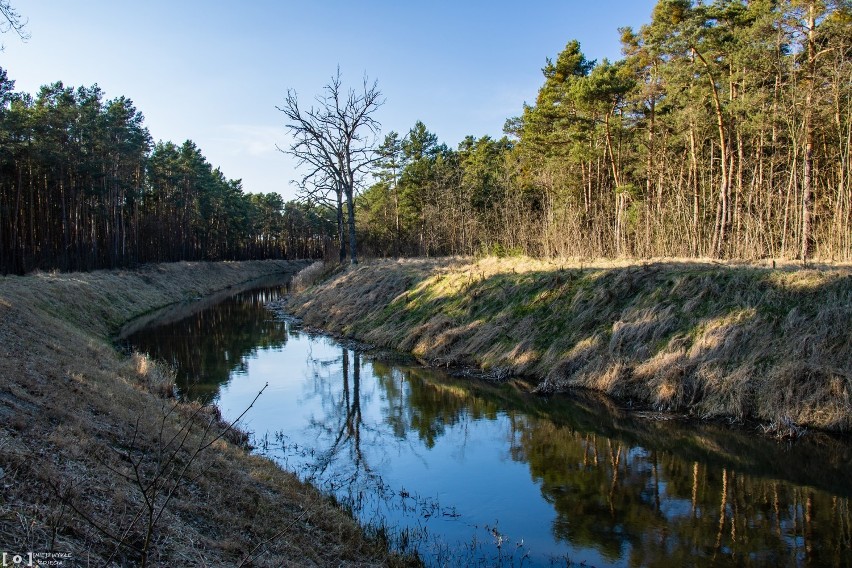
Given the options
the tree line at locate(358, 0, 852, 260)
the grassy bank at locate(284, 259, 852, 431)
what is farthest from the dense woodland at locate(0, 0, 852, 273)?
the grassy bank at locate(284, 259, 852, 431)

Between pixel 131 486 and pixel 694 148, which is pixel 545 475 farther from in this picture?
pixel 694 148

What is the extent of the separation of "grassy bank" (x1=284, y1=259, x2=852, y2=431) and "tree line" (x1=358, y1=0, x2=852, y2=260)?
3.47 metres

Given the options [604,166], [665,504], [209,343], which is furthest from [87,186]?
[665,504]

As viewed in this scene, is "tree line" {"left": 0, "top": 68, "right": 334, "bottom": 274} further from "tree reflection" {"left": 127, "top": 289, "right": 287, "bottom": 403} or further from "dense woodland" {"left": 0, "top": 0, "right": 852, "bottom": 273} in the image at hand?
"tree reflection" {"left": 127, "top": 289, "right": 287, "bottom": 403}

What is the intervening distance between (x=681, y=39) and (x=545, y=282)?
13052 millimetres

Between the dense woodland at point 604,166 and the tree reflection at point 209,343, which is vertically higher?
the dense woodland at point 604,166

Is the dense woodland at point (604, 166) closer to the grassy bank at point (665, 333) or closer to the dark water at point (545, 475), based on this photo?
the grassy bank at point (665, 333)

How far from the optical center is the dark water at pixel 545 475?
5.79 meters

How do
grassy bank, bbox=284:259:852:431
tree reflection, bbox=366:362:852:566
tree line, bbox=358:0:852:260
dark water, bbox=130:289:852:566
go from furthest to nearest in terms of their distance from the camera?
tree line, bbox=358:0:852:260 < grassy bank, bbox=284:259:852:431 < dark water, bbox=130:289:852:566 < tree reflection, bbox=366:362:852:566

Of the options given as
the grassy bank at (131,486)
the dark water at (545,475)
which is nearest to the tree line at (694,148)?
the dark water at (545,475)

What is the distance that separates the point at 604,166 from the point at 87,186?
33.5m

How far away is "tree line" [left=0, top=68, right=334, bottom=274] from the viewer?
30859mm

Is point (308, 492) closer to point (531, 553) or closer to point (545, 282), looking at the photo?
point (531, 553)

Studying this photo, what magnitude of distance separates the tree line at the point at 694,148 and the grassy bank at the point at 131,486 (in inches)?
529
